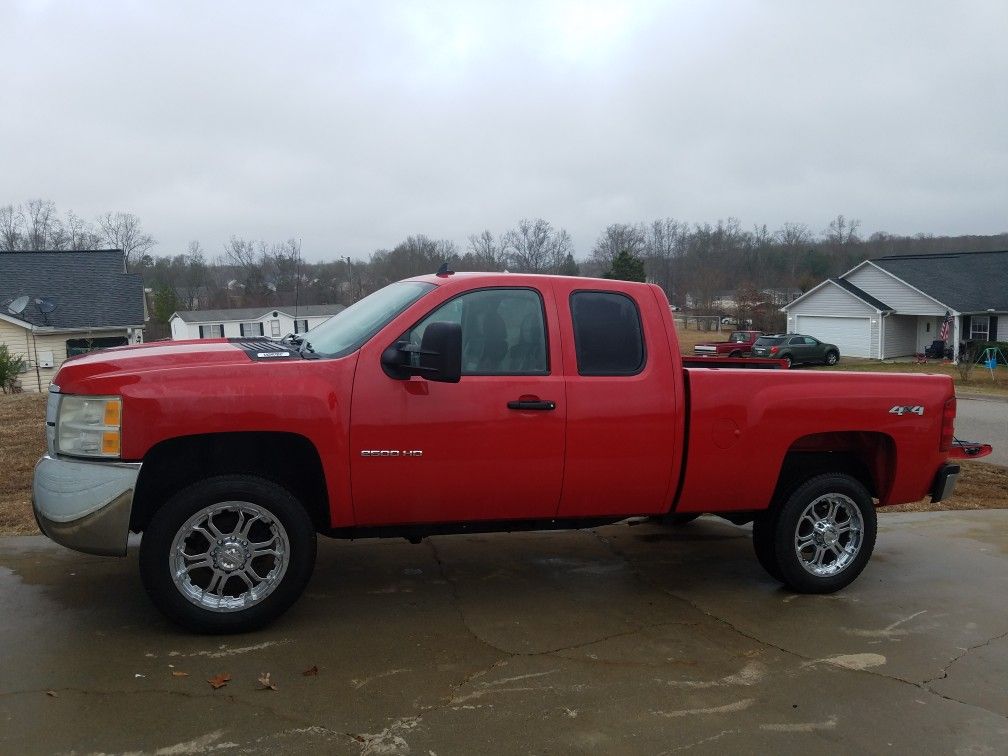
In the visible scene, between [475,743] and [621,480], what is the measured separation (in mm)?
1900

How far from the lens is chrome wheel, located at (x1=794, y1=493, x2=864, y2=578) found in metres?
5.52

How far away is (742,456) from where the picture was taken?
5.24m

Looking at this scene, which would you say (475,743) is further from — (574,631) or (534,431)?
(534,431)

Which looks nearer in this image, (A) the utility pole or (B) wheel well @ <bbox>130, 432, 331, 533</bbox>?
(B) wheel well @ <bbox>130, 432, 331, 533</bbox>

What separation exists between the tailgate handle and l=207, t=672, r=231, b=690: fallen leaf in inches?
76.2

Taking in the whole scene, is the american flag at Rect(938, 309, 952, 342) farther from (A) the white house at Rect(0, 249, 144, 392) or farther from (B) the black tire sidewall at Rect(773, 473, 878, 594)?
(B) the black tire sidewall at Rect(773, 473, 878, 594)

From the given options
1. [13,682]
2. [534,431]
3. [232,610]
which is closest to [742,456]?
[534,431]

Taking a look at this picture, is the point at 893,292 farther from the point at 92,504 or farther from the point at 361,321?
the point at 92,504

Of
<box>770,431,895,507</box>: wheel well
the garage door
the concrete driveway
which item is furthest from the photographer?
the garage door

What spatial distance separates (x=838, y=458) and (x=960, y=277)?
151 feet

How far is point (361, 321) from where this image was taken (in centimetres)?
514

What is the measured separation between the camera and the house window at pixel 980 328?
4331 centimetres

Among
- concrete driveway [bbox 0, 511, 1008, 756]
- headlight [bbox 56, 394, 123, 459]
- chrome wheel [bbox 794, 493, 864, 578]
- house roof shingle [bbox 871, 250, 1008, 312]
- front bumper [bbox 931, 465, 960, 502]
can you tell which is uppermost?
house roof shingle [bbox 871, 250, 1008, 312]

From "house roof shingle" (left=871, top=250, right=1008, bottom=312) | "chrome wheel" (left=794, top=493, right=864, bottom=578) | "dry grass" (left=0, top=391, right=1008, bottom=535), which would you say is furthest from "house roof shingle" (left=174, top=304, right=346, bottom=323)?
"chrome wheel" (left=794, top=493, right=864, bottom=578)
